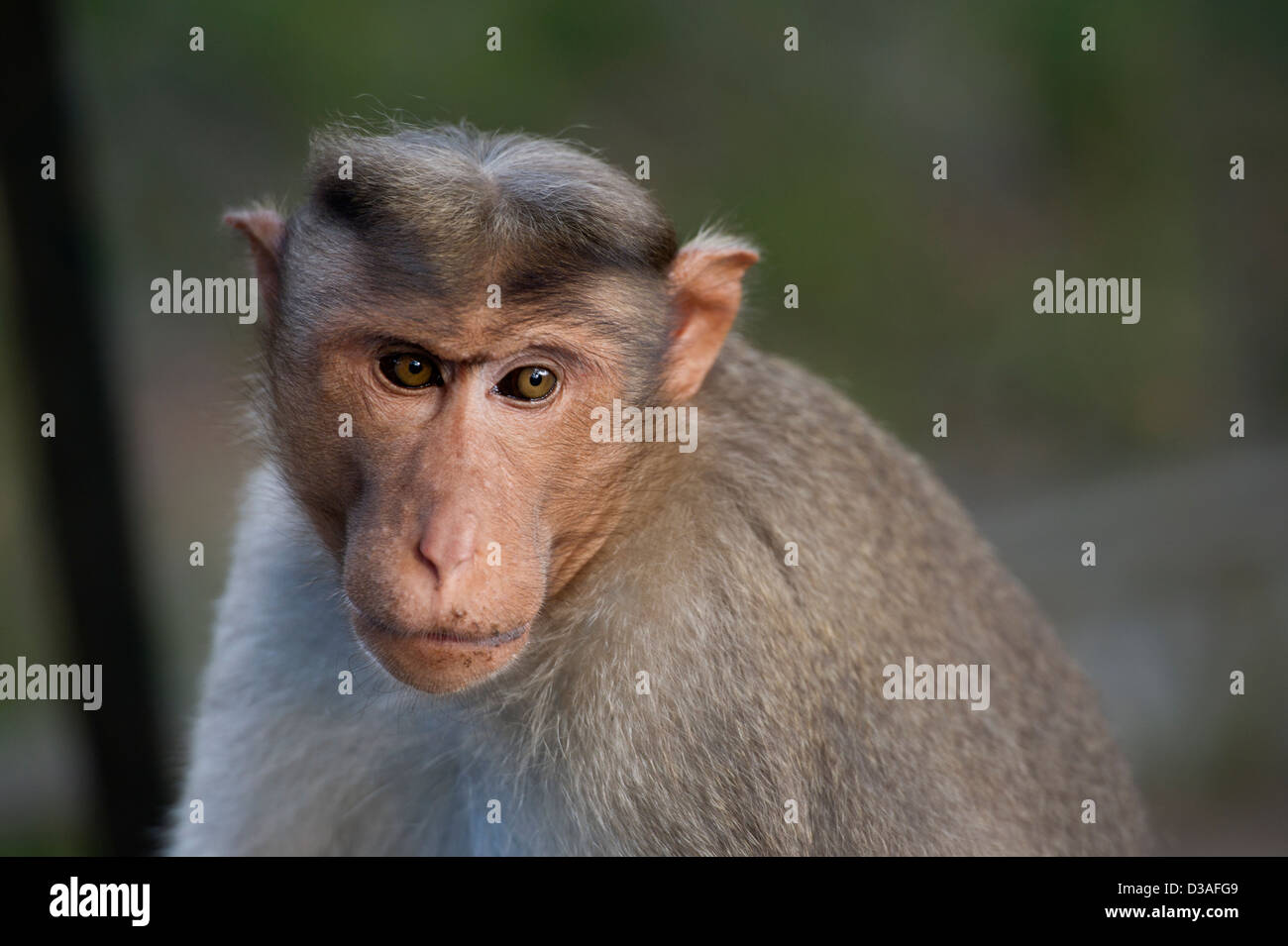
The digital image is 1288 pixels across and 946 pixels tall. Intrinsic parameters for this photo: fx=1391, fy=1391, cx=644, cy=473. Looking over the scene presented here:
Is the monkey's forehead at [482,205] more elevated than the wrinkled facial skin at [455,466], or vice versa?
the monkey's forehead at [482,205]

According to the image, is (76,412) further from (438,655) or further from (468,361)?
(438,655)

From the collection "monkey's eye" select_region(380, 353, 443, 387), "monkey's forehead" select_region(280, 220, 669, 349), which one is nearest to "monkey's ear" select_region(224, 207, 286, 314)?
"monkey's forehead" select_region(280, 220, 669, 349)

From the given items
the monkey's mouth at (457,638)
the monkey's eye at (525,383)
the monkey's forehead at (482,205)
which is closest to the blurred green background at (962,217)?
the monkey's forehead at (482,205)

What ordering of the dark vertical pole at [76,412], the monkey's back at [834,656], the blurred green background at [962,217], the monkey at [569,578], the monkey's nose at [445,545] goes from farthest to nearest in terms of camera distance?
the blurred green background at [962,217] → the dark vertical pole at [76,412] → the monkey's back at [834,656] → the monkey at [569,578] → the monkey's nose at [445,545]

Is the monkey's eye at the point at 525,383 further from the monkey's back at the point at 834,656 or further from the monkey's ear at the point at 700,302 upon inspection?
the monkey's back at the point at 834,656

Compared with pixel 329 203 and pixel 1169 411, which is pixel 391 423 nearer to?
pixel 329 203

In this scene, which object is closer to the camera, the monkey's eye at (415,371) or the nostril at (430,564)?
the nostril at (430,564)
